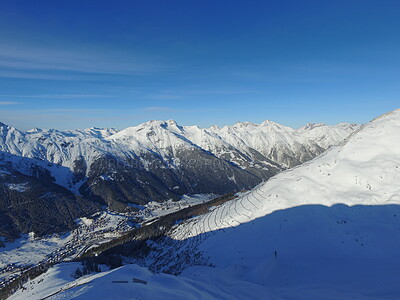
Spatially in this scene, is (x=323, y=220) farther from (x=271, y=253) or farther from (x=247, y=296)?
(x=247, y=296)

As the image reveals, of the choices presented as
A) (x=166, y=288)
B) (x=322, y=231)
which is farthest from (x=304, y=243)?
(x=166, y=288)

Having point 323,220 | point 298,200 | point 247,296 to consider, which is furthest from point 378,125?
point 247,296

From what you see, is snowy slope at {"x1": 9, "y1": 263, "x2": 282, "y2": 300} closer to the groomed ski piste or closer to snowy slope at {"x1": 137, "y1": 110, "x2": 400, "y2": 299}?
the groomed ski piste

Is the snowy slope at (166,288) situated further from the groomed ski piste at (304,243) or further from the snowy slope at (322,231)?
the snowy slope at (322,231)

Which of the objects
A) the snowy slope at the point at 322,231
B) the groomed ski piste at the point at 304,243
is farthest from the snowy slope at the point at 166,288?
the snowy slope at the point at 322,231

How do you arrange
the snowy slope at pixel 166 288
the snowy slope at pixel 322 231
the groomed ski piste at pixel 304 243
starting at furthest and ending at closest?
the snowy slope at pixel 322 231
the groomed ski piste at pixel 304 243
the snowy slope at pixel 166 288

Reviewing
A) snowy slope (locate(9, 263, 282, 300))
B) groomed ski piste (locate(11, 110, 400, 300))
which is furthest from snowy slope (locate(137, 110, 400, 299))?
snowy slope (locate(9, 263, 282, 300))

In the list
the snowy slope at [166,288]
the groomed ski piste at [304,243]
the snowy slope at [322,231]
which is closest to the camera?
the snowy slope at [166,288]

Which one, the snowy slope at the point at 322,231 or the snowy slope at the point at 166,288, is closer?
the snowy slope at the point at 166,288

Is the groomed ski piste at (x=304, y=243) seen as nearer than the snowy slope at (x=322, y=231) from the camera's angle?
Yes

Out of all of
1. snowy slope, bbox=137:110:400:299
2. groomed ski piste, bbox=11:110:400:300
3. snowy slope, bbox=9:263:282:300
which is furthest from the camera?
snowy slope, bbox=137:110:400:299
